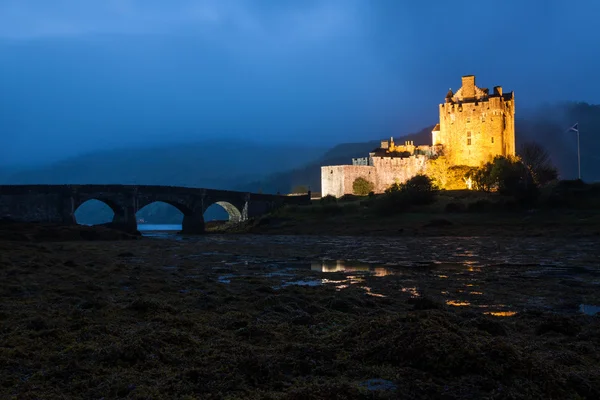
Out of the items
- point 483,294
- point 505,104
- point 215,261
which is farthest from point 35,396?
point 505,104

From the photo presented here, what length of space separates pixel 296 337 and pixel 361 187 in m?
80.1

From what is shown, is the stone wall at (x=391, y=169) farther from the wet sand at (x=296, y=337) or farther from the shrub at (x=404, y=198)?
the wet sand at (x=296, y=337)

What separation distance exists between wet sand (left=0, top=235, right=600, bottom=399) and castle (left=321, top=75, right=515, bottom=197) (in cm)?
7253

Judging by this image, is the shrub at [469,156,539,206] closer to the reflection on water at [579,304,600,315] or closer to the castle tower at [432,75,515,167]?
the castle tower at [432,75,515,167]

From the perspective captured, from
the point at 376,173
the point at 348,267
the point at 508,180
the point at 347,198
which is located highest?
the point at 376,173

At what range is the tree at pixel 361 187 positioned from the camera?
293 ft

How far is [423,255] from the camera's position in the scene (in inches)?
1204

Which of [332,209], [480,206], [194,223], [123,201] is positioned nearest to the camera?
[480,206]

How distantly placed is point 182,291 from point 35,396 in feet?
30.9

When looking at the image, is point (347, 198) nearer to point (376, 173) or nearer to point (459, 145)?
point (376, 173)

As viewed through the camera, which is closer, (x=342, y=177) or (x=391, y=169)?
(x=342, y=177)

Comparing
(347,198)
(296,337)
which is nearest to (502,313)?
(296,337)

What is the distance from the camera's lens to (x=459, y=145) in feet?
307

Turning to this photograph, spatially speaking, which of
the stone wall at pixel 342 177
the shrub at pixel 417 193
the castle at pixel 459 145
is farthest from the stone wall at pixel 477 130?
the shrub at pixel 417 193
